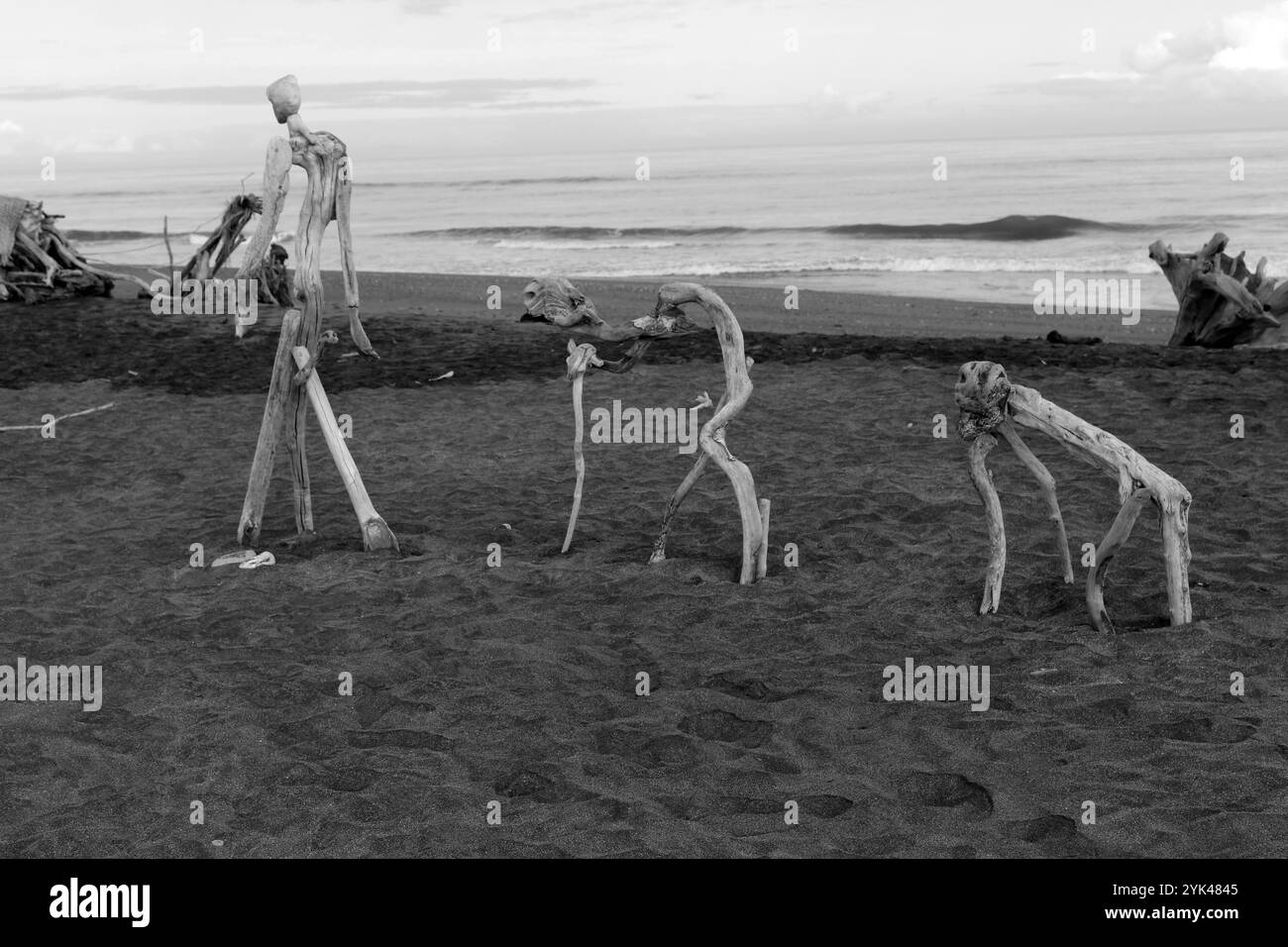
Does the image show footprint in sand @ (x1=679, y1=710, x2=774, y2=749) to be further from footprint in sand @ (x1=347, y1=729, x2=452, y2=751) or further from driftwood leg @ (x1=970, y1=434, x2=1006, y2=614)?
driftwood leg @ (x1=970, y1=434, x2=1006, y2=614)

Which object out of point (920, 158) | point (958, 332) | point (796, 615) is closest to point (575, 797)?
point (796, 615)

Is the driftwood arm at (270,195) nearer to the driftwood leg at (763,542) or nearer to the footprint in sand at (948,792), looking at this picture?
the driftwood leg at (763,542)

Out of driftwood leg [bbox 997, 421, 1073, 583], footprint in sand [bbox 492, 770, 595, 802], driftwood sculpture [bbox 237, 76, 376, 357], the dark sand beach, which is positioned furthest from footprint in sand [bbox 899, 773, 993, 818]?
driftwood sculpture [bbox 237, 76, 376, 357]

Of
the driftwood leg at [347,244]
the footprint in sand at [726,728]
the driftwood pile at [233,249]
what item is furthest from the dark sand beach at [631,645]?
the driftwood pile at [233,249]

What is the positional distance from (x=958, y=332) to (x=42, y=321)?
10.9 meters

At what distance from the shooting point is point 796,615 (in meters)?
6.08

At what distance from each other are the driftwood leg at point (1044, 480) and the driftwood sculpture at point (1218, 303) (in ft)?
24.8

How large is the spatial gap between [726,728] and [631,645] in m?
0.93

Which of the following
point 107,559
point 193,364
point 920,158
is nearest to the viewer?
point 107,559

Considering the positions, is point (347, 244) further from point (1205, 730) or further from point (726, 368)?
point (1205, 730)

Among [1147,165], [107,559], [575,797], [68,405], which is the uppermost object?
[1147,165]

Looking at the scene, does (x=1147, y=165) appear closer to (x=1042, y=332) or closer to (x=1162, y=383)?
(x=1042, y=332)

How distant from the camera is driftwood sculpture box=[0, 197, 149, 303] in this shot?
16.3 m

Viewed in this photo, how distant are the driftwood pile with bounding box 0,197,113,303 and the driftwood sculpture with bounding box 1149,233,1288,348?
13260 mm
